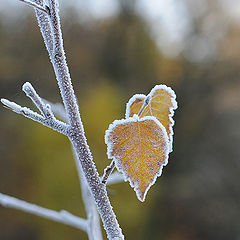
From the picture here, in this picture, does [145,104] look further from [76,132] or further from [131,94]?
[131,94]

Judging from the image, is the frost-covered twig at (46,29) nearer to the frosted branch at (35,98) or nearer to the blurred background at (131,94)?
the frosted branch at (35,98)

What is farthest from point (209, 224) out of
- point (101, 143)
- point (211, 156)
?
point (101, 143)

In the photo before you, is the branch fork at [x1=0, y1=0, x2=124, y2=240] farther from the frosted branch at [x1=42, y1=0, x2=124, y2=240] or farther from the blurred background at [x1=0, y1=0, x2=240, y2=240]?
the blurred background at [x1=0, y1=0, x2=240, y2=240]

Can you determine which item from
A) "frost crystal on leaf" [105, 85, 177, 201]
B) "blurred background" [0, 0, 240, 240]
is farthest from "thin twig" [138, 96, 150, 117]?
"blurred background" [0, 0, 240, 240]

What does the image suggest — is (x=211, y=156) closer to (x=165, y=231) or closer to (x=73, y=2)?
(x=165, y=231)

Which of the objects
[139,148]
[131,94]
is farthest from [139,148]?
[131,94]

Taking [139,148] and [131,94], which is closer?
[139,148]
